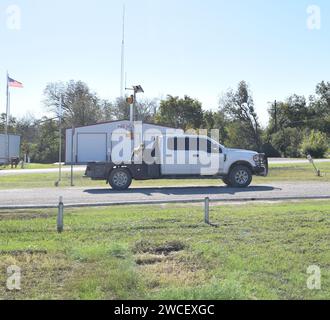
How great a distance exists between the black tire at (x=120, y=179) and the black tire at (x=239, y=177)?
12.4 feet

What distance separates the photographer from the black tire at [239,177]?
747 inches

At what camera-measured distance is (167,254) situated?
24.6 ft

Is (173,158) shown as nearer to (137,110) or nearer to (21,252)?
(21,252)

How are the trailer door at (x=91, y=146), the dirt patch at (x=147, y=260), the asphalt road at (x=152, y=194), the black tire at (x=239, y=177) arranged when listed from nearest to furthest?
the dirt patch at (x=147, y=260)
the asphalt road at (x=152, y=194)
the black tire at (x=239, y=177)
the trailer door at (x=91, y=146)

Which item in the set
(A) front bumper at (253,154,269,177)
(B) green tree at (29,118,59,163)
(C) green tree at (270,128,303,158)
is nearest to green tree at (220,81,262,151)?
(C) green tree at (270,128,303,158)

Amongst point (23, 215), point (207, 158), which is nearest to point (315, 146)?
point (207, 158)

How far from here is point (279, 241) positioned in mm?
8094

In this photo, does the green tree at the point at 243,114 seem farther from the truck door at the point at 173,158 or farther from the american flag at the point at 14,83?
the truck door at the point at 173,158

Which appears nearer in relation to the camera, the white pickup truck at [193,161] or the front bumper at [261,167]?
the white pickup truck at [193,161]

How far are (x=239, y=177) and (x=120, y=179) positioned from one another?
435 centimetres

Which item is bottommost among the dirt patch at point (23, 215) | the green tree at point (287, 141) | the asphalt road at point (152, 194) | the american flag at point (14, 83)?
the dirt patch at point (23, 215)

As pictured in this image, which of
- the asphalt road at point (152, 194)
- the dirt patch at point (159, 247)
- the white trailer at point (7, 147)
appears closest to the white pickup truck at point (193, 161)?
the asphalt road at point (152, 194)

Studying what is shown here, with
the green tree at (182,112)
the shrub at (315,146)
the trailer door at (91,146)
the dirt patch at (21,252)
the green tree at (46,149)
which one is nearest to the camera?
the dirt patch at (21,252)
